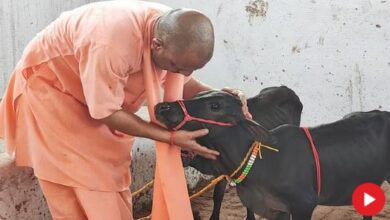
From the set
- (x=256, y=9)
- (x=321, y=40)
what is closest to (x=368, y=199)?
(x=321, y=40)

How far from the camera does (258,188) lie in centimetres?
240

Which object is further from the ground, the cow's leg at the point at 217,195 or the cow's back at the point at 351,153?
the cow's back at the point at 351,153

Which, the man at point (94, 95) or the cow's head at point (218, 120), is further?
the cow's head at point (218, 120)

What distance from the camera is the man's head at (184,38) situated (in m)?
1.99

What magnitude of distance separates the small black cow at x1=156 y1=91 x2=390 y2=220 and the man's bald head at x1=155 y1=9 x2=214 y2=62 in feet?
0.98

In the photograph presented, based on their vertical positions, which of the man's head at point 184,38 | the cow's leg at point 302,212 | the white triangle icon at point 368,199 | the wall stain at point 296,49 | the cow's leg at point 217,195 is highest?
the man's head at point 184,38

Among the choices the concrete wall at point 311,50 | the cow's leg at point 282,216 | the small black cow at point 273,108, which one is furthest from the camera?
the concrete wall at point 311,50

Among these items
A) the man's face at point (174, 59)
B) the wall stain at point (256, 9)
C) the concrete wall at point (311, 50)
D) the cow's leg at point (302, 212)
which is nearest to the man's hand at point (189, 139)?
the man's face at point (174, 59)

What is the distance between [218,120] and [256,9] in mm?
2256

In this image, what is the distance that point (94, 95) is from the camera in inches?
82.1

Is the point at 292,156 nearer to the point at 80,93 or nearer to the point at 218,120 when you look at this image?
the point at 218,120

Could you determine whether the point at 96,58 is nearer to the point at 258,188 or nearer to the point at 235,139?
the point at 235,139

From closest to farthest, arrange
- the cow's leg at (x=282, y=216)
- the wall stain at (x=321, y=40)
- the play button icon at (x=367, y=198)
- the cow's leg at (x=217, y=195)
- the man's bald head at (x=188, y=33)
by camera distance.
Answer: the man's bald head at (x=188, y=33), the cow's leg at (x=282, y=216), the play button icon at (x=367, y=198), the cow's leg at (x=217, y=195), the wall stain at (x=321, y=40)

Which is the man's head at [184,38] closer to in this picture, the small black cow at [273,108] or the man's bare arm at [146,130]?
the man's bare arm at [146,130]
